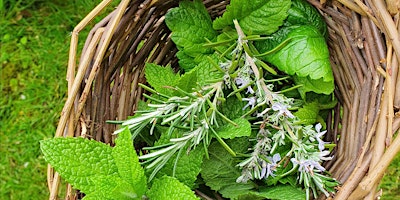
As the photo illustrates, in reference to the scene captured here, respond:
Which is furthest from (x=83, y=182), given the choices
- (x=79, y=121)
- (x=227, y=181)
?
(x=227, y=181)

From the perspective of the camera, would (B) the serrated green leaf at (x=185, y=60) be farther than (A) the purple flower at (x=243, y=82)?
Yes

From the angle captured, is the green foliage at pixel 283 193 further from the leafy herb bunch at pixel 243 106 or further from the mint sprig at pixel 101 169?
the mint sprig at pixel 101 169

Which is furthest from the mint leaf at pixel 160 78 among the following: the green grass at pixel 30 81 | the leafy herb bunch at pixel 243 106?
the green grass at pixel 30 81

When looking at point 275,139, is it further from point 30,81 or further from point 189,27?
point 30,81

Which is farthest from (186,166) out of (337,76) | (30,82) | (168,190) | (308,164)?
(30,82)

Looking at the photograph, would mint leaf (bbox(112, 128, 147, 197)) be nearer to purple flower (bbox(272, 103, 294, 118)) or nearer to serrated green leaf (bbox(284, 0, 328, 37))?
purple flower (bbox(272, 103, 294, 118))

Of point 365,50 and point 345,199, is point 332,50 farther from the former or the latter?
point 345,199
